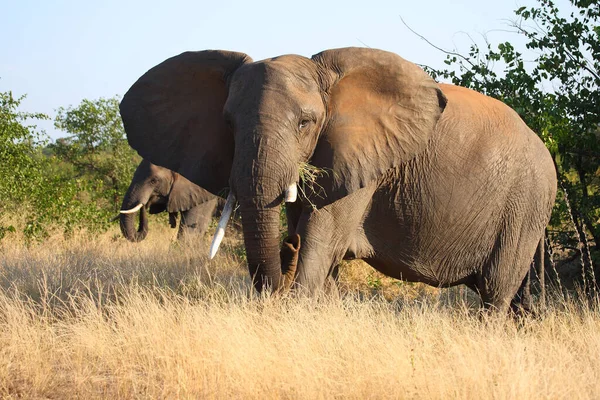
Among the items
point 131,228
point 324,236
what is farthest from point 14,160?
point 324,236

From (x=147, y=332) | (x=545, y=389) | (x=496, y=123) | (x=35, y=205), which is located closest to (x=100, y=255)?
(x=35, y=205)

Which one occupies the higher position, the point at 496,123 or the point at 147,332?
the point at 496,123

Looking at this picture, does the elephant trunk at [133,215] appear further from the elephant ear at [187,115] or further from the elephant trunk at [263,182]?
the elephant trunk at [263,182]

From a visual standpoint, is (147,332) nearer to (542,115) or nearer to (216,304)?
(216,304)

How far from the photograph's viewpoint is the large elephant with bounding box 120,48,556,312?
19.4ft

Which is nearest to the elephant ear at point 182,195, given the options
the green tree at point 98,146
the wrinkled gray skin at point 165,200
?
the wrinkled gray skin at point 165,200

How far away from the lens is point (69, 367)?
5.61 meters

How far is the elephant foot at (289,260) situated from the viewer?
6242 millimetres

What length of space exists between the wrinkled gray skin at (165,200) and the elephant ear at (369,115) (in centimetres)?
688

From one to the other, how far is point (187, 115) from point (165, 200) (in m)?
7.11

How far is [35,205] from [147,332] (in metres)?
6.96

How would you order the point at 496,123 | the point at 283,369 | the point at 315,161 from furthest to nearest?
the point at 496,123 < the point at 315,161 < the point at 283,369

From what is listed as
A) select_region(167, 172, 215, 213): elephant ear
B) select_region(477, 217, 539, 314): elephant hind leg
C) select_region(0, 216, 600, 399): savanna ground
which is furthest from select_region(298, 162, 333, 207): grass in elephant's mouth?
select_region(167, 172, 215, 213): elephant ear

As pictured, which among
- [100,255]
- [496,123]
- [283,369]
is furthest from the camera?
[100,255]
